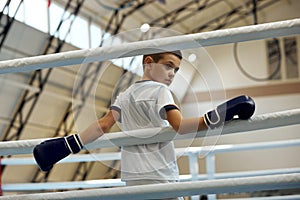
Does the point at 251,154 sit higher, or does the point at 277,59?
the point at 277,59

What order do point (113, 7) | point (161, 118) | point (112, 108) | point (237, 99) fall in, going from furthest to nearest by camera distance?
point (113, 7) → point (112, 108) → point (161, 118) → point (237, 99)

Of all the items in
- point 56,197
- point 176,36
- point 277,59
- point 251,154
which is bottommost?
point 56,197

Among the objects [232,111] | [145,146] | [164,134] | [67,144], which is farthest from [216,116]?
[67,144]

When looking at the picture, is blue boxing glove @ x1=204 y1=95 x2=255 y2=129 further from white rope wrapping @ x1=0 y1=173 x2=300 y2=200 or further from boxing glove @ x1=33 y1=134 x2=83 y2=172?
boxing glove @ x1=33 y1=134 x2=83 y2=172

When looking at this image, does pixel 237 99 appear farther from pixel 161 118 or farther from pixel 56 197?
pixel 56 197

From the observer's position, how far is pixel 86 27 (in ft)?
28.9

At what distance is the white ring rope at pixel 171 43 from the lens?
1422mm

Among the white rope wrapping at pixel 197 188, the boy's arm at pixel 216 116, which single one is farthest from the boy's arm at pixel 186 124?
the white rope wrapping at pixel 197 188

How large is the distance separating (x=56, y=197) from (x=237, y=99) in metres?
0.56

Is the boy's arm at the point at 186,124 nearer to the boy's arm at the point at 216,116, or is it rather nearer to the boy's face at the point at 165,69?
the boy's arm at the point at 216,116

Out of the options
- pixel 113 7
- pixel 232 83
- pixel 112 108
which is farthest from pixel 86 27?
pixel 112 108

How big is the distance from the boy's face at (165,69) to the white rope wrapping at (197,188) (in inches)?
11.9

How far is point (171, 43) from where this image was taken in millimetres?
1471

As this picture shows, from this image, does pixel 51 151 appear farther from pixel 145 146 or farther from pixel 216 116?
pixel 216 116
